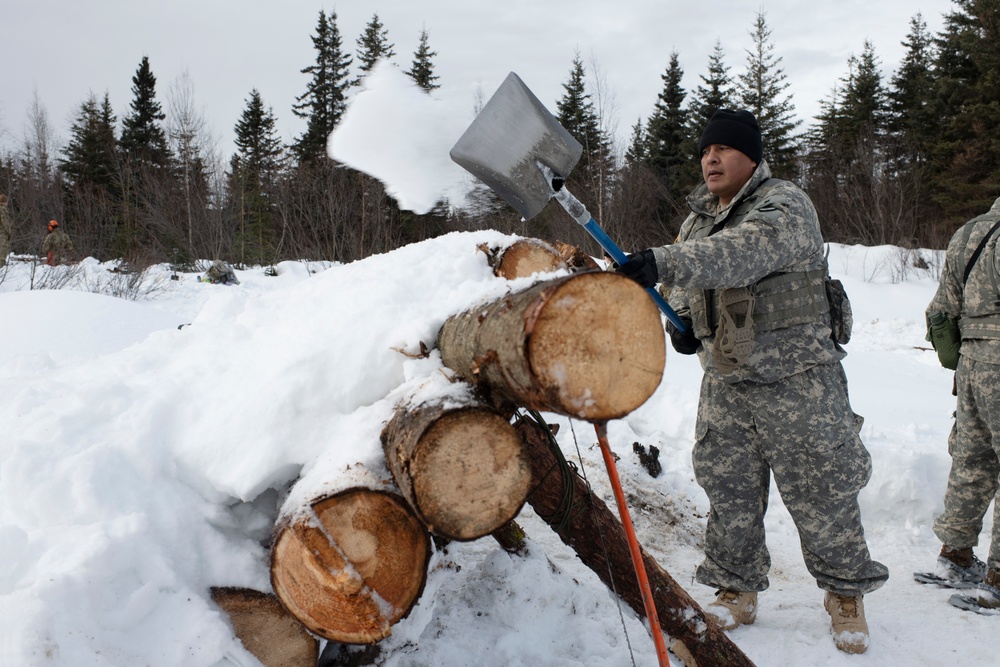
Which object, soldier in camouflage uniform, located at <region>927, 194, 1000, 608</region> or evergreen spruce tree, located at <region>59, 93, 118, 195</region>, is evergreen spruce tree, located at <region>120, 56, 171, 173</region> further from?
soldier in camouflage uniform, located at <region>927, 194, 1000, 608</region>

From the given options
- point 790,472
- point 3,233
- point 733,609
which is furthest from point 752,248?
point 3,233

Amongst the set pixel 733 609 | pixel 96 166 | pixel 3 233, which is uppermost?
pixel 96 166

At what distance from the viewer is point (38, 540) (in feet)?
5.84

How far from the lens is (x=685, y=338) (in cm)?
289

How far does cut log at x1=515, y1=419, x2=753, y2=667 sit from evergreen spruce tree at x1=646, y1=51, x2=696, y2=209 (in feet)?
76.9

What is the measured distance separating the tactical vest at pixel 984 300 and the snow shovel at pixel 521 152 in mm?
2030

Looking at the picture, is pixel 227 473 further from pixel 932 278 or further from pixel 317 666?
pixel 932 278

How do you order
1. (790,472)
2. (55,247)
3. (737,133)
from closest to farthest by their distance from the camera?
(790,472) → (737,133) → (55,247)

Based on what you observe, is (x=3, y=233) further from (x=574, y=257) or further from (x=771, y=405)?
(x=771, y=405)

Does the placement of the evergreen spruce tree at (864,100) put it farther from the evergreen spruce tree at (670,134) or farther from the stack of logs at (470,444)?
the stack of logs at (470,444)

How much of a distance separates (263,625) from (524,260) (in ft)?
5.14

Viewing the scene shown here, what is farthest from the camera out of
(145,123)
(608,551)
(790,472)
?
(145,123)

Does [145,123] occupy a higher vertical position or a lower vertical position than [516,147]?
higher

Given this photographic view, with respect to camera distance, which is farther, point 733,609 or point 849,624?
point 733,609
